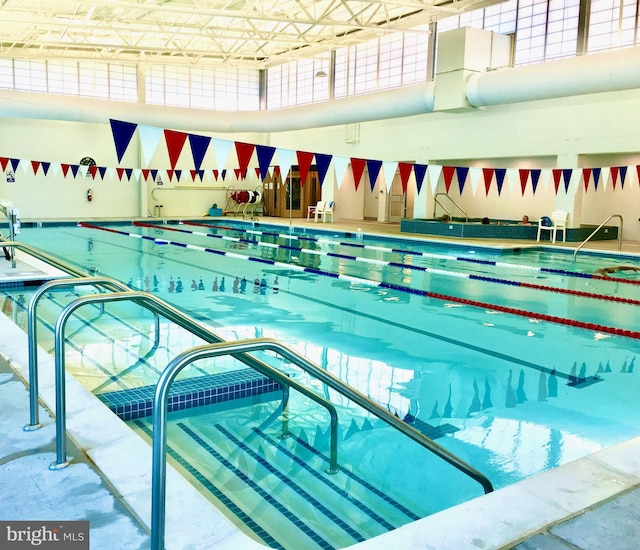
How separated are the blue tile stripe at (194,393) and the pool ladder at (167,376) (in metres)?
0.91

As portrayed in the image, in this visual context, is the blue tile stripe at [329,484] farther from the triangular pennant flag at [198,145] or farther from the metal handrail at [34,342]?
the triangular pennant flag at [198,145]

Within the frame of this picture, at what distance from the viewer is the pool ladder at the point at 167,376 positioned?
180cm

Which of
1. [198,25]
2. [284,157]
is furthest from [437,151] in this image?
[284,157]

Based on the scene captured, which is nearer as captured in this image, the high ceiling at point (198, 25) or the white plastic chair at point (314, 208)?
the high ceiling at point (198, 25)

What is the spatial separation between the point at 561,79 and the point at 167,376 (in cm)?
1226

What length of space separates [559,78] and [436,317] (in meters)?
7.62

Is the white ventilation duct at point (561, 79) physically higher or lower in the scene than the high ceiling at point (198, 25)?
lower

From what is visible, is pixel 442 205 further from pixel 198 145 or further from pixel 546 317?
pixel 546 317

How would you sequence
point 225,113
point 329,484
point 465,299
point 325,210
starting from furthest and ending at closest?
point 325,210
point 225,113
point 465,299
point 329,484

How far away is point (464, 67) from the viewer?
14398 mm

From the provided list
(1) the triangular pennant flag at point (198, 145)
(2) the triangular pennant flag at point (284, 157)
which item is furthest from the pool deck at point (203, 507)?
(2) the triangular pennant flag at point (284, 157)

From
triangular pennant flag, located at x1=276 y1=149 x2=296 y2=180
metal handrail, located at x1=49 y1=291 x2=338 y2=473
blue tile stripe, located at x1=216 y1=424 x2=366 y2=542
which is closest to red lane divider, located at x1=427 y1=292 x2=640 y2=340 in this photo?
triangular pennant flag, located at x1=276 y1=149 x2=296 y2=180

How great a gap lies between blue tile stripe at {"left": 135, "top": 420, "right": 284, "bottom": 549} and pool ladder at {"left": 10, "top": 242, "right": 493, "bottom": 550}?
58cm

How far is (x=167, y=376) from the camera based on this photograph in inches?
69.4
